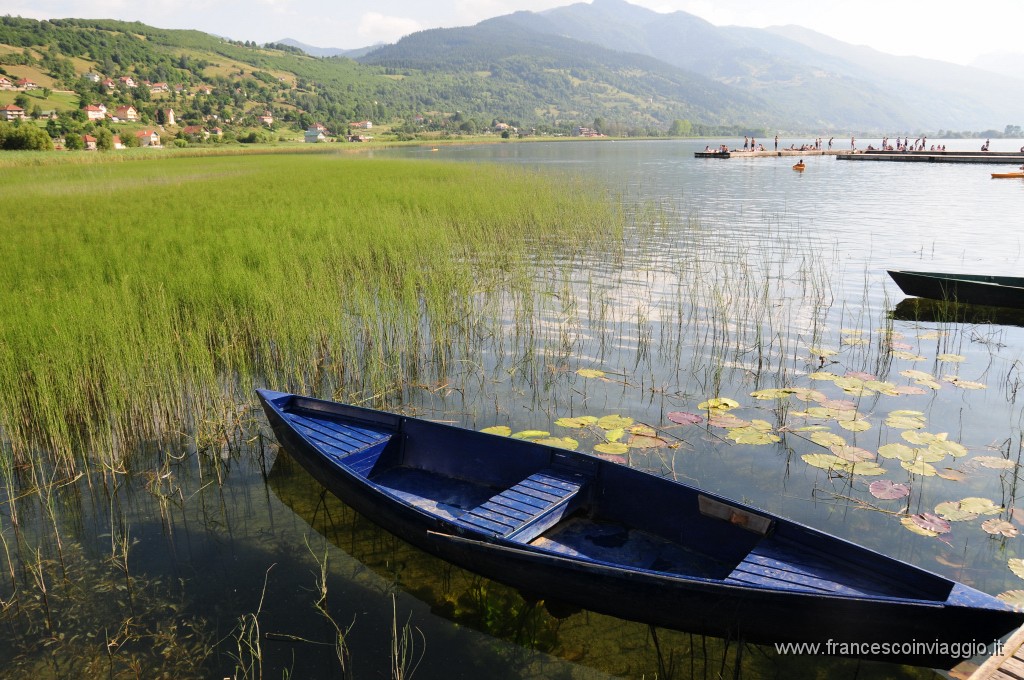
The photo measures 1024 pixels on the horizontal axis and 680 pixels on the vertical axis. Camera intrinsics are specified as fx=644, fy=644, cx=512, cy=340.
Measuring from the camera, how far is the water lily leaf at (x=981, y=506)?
6.04 meters

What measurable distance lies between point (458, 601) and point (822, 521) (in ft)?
11.5

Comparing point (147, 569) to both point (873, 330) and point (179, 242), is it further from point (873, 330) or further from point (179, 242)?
point (873, 330)

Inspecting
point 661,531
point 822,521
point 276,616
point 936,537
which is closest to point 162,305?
point 276,616

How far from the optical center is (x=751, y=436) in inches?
302

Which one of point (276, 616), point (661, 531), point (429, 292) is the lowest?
point (276, 616)

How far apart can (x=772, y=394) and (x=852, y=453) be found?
1711 millimetres

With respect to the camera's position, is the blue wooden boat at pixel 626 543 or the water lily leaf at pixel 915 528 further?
the water lily leaf at pixel 915 528

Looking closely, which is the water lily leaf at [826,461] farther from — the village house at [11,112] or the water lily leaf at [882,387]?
the village house at [11,112]

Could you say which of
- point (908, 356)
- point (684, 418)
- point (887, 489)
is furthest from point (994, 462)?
point (908, 356)

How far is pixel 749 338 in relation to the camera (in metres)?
10.9

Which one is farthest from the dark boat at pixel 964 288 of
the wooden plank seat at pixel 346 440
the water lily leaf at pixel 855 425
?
the wooden plank seat at pixel 346 440

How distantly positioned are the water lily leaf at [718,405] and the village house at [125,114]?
13602cm

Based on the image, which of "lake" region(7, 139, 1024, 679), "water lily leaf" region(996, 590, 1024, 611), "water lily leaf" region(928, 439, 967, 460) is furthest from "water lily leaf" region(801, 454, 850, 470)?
"water lily leaf" region(996, 590, 1024, 611)

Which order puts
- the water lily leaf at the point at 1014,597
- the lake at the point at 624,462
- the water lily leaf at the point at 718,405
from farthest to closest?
the water lily leaf at the point at 718,405
the water lily leaf at the point at 1014,597
the lake at the point at 624,462
